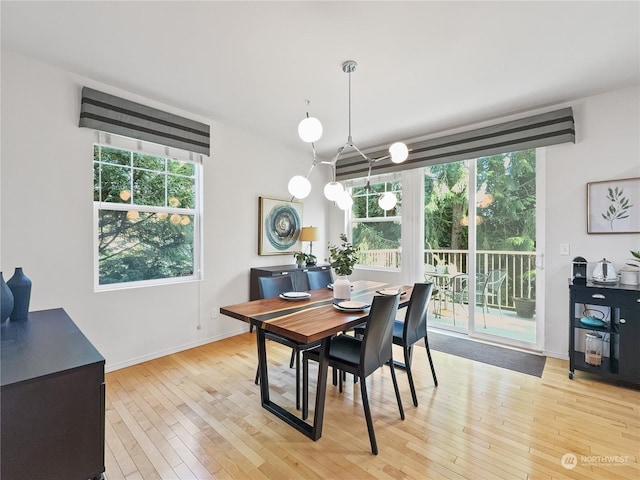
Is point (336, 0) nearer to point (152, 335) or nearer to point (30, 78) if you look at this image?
point (30, 78)

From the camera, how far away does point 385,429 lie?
2041 mm

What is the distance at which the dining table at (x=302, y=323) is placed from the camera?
1.84 metres

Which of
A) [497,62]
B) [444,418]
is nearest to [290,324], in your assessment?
[444,418]

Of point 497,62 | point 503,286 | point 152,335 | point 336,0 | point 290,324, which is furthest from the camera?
point 503,286

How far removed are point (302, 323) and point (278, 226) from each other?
271 centimetres

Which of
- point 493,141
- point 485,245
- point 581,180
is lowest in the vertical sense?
point 485,245

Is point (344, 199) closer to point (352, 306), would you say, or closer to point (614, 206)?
point (352, 306)

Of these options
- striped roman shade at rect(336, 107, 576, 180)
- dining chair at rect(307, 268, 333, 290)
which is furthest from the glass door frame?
dining chair at rect(307, 268, 333, 290)

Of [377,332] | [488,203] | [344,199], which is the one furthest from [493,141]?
[377,332]

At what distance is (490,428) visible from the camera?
6.74 ft

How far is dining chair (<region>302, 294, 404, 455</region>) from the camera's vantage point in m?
1.90

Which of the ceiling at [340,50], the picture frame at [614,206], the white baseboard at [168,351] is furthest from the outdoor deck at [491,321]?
the white baseboard at [168,351]

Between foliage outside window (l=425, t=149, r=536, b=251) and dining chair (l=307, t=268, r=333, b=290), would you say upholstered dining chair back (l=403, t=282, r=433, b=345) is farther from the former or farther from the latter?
foliage outside window (l=425, t=149, r=536, b=251)

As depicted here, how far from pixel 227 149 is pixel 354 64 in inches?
81.2
